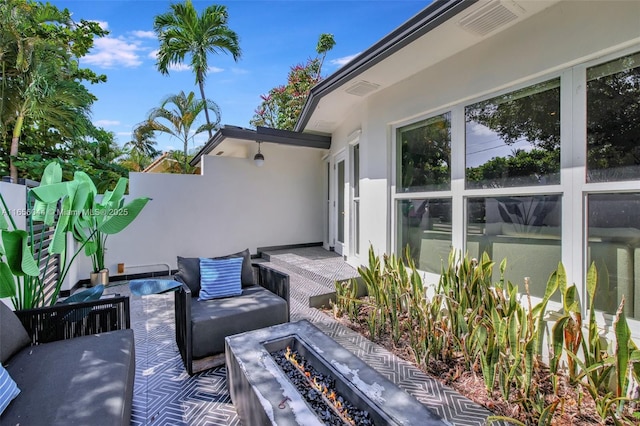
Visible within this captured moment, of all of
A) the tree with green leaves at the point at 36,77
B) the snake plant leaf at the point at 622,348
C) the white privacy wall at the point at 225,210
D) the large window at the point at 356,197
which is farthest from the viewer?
the white privacy wall at the point at 225,210

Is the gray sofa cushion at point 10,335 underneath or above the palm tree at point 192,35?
underneath

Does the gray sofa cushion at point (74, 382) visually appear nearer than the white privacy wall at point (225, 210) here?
Yes

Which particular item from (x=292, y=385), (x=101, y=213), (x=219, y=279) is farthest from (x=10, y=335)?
(x=292, y=385)

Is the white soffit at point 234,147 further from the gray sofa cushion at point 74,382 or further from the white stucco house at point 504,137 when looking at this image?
the gray sofa cushion at point 74,382

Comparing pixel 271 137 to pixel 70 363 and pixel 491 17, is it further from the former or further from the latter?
pixel 70 363

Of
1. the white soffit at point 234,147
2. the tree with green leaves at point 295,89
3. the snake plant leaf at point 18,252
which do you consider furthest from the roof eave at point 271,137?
the tree with green leaves at point 295,89

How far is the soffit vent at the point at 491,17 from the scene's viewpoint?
2.79 metres

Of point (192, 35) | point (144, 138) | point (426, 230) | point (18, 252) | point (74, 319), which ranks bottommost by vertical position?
point (74, 319)

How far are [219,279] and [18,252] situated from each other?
70.3 inches

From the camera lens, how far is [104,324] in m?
2.78

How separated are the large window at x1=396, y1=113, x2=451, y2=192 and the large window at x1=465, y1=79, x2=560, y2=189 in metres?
0.31

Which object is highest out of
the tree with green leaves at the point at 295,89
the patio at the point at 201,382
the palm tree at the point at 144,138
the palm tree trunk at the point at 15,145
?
the tree with green leaves at the point at 295,89

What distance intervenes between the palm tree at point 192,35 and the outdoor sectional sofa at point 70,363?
1087cm

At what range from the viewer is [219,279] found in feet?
11.8
